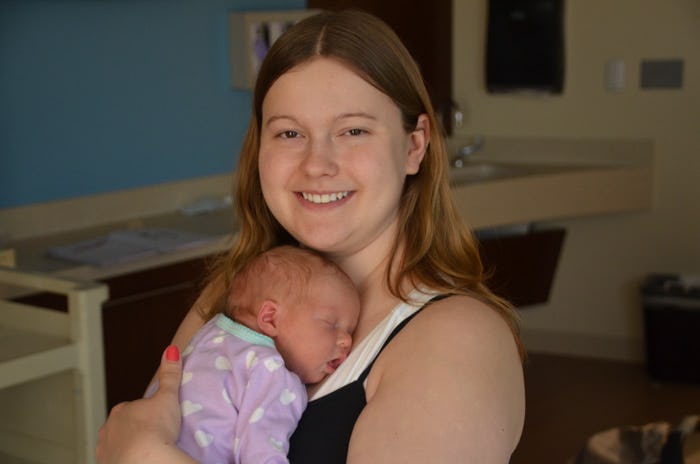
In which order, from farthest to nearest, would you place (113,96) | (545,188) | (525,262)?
(525,262) < (545,188) < (113,96)

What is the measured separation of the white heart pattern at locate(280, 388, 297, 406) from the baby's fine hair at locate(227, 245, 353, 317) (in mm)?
155

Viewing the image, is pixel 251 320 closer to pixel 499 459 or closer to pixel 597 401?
pixel 499 459

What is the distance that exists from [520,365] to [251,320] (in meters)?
0.38

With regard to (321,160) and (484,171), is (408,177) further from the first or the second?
(484,171)

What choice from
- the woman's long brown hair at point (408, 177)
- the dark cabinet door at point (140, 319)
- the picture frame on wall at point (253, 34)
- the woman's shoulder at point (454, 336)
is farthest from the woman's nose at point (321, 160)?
the picture frame on wall at point (253, 34)

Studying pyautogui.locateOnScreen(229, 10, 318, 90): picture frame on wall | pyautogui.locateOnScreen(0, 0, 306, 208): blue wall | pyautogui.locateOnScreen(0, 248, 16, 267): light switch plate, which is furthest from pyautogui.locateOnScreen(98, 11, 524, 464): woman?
pyautogui.locateOnScreen(229, 10, 318, 90): picture frame on wall

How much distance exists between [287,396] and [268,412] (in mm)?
37

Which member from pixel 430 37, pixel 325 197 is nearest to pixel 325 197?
pixel 325 197

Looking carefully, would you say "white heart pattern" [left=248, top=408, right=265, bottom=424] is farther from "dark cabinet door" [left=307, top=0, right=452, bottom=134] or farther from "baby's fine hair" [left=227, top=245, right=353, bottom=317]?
"dark cabinet door" [left=307, top=0, right=452, bottom=134]

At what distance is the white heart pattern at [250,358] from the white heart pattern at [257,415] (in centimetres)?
8

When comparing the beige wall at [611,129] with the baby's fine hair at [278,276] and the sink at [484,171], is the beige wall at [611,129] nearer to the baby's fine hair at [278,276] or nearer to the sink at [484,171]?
the sink at [484,171]

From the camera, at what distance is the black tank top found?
4.51 ft

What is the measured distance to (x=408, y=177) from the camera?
1647mm

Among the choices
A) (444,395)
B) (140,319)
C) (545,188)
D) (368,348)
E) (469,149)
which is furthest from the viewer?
(469,149)
